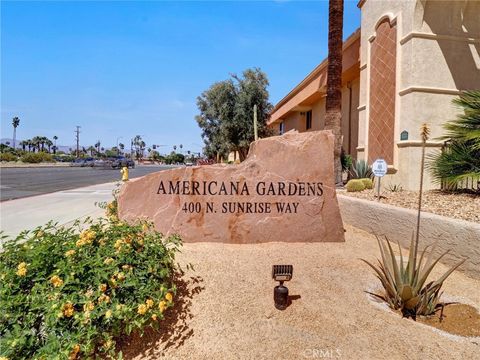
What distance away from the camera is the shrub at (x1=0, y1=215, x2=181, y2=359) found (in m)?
2.34

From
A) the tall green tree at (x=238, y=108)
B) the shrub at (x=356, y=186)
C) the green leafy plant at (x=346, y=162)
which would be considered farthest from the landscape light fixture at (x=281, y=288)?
the tall green tree at (x=238, y=108)

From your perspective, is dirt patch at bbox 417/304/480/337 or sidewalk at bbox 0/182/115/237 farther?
sidewalk at bbox 0/182/115/237

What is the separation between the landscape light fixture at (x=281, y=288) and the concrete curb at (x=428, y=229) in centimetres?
275

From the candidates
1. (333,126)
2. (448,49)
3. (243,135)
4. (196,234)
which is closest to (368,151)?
(333,126)

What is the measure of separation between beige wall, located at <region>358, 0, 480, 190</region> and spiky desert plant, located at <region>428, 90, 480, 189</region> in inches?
64.7

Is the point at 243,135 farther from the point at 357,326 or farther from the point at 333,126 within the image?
the point at 357,326

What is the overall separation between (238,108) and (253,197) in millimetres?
21222

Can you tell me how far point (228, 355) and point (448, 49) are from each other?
34.6 feet

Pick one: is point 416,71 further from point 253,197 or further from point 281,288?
point 281,288

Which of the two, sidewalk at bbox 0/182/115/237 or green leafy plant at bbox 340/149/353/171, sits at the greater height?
green leafy plant at bbox 340/149/353/171

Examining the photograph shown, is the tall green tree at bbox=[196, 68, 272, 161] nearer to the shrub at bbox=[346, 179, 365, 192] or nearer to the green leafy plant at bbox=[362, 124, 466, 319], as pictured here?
the shrub at bbox=[346, 179, 365, 192]

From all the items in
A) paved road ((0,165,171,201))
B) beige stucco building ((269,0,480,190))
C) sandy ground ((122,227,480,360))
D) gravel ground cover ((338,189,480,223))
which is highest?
beige stucco building ((269,0,480,190))

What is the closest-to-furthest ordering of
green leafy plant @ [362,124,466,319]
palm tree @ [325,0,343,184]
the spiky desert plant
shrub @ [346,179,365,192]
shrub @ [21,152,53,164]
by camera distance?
1. green leafy plant @ [362,124,466,319]
2. the spiky desert plant
3. shrub @ [346,179,365,192]
4. palm tree @ [325,0,343,184]
5. shrub @ [21,152,53,164]

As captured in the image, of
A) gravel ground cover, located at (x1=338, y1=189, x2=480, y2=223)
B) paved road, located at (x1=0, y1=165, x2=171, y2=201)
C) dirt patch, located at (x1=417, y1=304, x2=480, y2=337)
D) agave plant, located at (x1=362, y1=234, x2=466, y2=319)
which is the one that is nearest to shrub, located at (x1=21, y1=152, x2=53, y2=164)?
paved road, located at (x1=0, y1=165, x2=171, y2=201)
